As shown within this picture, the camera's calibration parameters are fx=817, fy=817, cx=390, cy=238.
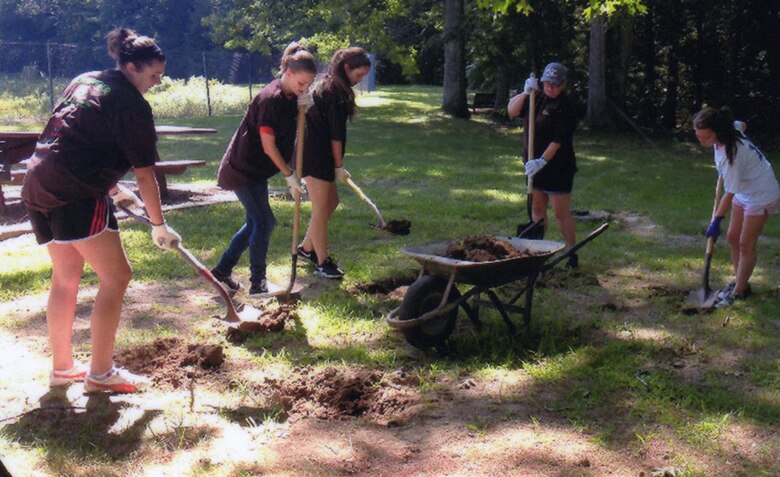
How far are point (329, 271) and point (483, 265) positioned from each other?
83.0 inches

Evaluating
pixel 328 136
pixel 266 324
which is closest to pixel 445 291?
pixel 266 324

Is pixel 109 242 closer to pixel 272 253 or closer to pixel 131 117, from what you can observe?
pixel 131 117

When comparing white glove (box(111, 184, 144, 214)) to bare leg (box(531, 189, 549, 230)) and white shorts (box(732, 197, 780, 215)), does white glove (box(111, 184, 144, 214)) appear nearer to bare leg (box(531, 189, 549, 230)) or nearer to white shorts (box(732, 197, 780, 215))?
bare leg (box(531, 189, 549, 230))

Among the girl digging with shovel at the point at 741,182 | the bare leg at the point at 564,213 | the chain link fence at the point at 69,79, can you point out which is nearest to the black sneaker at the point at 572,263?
the bare leg at the point at 564,213

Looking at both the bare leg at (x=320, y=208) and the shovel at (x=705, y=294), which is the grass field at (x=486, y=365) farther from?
the bare leg at (x=320, y=208)

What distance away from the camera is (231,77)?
30547mm

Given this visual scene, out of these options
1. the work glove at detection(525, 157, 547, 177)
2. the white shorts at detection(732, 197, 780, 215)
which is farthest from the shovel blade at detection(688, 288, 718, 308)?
the work glove at detection(525, 157, 547, 177)

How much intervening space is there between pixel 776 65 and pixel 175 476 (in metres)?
20.5

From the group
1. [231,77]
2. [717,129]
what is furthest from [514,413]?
[231,77]

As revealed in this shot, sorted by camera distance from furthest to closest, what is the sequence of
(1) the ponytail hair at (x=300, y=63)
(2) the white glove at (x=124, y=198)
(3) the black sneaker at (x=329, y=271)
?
(3) the black sneaker at (x=329, y=271), (1) the ponytail hair at (x=300, y=63), (2) the white glove at (x=124, y=198)

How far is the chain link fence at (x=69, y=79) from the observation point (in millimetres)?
20688

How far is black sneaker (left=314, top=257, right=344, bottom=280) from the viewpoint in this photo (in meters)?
6.44

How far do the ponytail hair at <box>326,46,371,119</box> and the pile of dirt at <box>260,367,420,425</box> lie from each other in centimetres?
233

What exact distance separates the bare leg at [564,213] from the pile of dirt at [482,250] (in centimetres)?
153
